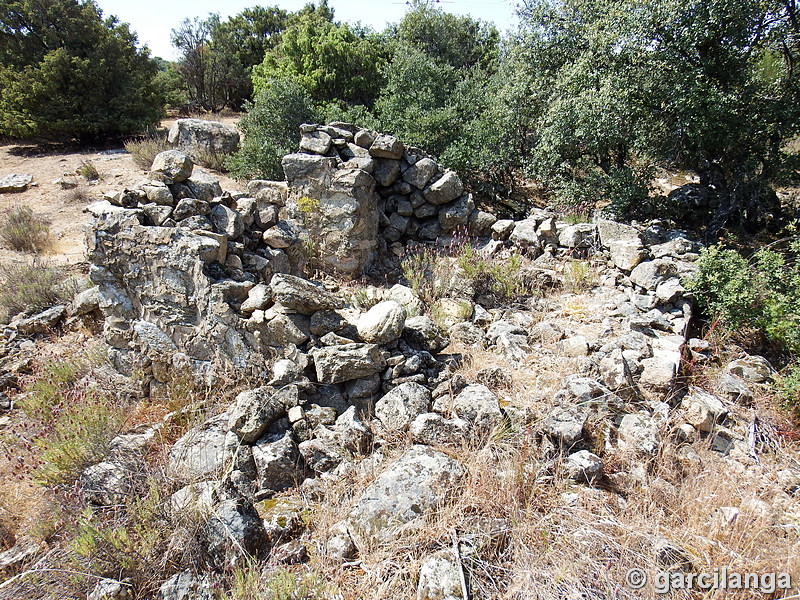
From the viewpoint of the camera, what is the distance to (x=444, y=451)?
11.0 feet

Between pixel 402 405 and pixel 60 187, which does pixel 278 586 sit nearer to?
pixel 402 405

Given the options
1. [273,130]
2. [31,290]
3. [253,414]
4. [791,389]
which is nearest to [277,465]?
[253,414]

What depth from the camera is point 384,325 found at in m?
4.11

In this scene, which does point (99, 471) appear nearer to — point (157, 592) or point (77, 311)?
point (157, 592)

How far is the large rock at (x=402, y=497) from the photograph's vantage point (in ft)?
9.22

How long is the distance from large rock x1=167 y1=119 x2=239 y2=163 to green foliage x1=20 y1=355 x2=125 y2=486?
6810mm

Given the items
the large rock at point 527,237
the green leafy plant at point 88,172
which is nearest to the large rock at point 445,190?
the large rock at point 527,237

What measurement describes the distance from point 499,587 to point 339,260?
479 cm

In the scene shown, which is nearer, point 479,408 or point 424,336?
point 479,408

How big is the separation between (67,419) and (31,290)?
3.03m

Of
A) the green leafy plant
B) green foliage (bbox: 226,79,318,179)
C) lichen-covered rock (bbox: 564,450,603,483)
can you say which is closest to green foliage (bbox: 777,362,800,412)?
lichen-covered rock (bbox: 564,450,603,483)

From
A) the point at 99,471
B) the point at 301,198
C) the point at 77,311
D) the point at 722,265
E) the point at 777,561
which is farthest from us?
the point at 301,198

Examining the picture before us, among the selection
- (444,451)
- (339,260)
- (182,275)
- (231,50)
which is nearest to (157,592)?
(444,451)

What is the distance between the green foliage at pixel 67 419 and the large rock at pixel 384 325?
7.24 ft
